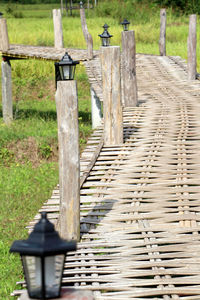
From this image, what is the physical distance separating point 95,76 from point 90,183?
4.04 m

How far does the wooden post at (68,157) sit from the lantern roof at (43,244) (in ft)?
6.19

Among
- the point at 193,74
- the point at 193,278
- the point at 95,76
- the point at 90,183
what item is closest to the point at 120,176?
the point at 90,183

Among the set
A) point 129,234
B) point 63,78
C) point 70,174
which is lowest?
point 129,234

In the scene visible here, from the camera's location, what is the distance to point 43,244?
1.79 metres

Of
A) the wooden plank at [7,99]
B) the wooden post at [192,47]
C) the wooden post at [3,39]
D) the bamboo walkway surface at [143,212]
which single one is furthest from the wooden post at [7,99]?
Answer: the bamboo walkway surface at [143,212]

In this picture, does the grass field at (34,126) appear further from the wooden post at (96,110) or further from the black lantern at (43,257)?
the black lantern at (43,257)

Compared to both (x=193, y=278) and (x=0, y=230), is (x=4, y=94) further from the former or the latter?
(x=193, y=278)

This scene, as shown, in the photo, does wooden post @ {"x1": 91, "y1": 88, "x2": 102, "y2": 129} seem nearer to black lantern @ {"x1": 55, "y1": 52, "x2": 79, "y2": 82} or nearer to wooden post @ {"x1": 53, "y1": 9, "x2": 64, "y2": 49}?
wooden post @ {"x1": 53, "y1": 9, "x2": 64, "y2": 49}

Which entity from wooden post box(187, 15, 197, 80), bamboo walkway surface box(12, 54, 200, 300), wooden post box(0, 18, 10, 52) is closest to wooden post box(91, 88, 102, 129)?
wooden post box(187, 15, 197, 80)

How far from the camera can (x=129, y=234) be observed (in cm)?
395

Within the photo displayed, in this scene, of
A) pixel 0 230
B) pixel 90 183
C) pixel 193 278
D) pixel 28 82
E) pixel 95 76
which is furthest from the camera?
pixel 28 82

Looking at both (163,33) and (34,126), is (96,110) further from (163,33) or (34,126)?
(163,33)

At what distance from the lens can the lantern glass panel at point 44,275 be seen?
1.84 metres

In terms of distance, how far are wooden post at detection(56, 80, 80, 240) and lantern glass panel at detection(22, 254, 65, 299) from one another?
1.87 metres
